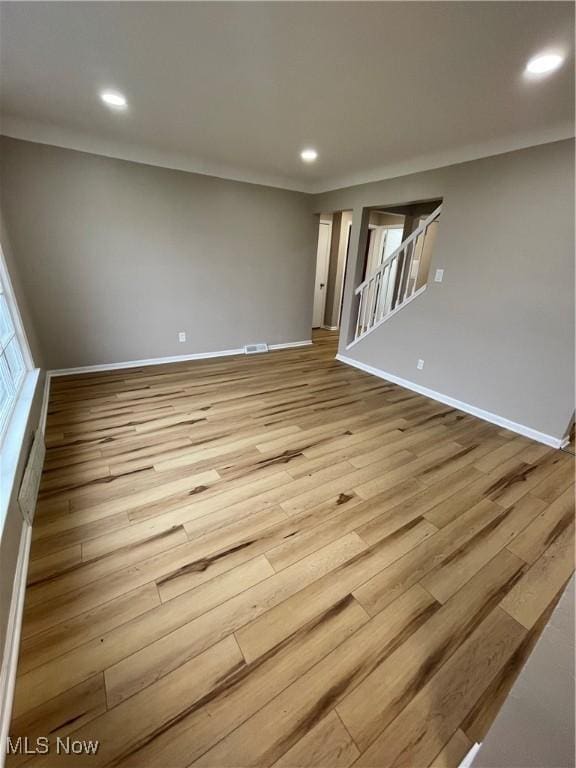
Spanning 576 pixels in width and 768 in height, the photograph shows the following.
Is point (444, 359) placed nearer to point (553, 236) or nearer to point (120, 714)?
point (553, 236)

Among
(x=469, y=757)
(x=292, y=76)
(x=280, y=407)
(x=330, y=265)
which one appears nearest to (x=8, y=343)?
(x=280, y=407)

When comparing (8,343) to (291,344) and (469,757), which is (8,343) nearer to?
(469,757)

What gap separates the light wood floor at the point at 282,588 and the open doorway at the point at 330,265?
175 inches

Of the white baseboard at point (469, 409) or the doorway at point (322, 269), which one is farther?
the doorway at point (322, 269)

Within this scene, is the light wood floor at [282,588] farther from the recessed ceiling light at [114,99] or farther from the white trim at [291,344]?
the white trim at [291,344]

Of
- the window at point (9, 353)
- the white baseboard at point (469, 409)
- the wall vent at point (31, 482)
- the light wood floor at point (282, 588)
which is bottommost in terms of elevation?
the light wood floor at point (282, 588)

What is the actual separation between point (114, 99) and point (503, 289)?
11.7 feet

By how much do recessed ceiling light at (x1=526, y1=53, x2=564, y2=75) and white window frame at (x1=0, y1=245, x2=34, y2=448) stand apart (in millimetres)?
3556

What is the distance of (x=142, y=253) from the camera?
3699mm

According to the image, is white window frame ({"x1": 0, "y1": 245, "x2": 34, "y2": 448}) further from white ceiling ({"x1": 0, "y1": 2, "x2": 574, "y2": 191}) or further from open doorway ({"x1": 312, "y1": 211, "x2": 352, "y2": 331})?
open doorway ({"x1": 312, "y1": 211, "x2": 352, "y2": 331})

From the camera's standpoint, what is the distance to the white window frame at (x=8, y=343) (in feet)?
6.40

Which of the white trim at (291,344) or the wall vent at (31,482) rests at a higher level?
the wall vent at (31,482)

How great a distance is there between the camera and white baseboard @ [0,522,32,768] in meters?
0.93

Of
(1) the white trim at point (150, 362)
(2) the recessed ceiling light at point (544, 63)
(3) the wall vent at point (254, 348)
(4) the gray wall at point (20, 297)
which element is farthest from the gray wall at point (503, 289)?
(4) the gray wall at point (20, 297)
